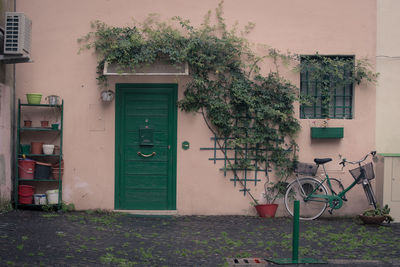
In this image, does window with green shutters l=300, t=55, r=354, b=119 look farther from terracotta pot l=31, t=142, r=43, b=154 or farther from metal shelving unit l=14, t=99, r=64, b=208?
terracotta pot l=31, t=142, r=43, b=154

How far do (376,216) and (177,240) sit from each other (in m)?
3.67

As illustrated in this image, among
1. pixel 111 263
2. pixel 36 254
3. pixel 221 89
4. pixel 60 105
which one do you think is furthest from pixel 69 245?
pixel 221 89

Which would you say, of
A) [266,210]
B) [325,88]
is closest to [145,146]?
[266,210]

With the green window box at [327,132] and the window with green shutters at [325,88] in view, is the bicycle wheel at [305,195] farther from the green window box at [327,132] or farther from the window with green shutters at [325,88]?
the window with green shutters at [325,88]

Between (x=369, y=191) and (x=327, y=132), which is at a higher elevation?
(x=327, y=132)

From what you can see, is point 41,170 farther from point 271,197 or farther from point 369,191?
point 369,191

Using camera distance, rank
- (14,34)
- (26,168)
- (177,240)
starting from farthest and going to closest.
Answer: (26,168), (14,34), (177,240)

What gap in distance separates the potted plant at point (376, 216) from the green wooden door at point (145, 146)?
3.51m

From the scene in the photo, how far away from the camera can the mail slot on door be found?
8.85m

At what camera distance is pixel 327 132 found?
873 centimetres

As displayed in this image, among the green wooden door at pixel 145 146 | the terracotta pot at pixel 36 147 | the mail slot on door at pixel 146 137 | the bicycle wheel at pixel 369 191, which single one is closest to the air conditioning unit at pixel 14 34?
the terracotta pot at pixel 36 147

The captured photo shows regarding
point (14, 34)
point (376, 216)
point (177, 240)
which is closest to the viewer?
point (177, 240)

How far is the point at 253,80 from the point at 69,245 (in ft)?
15.3

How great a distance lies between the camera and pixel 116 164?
349 inches
